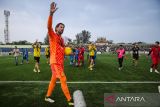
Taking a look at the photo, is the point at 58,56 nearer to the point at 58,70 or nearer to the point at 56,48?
the point at 56,48

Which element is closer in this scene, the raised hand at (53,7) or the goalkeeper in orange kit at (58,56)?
the raised hand at (53,7)

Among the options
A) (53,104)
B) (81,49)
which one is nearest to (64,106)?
(53,104)

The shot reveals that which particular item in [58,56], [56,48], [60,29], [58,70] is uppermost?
[60,29]

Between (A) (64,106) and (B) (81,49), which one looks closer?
(A) (64,106)

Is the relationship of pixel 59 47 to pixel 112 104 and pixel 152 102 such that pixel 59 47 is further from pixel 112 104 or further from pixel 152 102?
pixel 152 102

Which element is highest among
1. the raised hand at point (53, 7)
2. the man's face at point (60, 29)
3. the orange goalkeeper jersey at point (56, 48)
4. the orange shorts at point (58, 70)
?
the raised hand at point (53, 7)

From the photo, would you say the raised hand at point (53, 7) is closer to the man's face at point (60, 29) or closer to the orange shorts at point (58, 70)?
the man's face at point (60, 29)

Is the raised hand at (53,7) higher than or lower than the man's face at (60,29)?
higher

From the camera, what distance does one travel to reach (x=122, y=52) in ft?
58.3

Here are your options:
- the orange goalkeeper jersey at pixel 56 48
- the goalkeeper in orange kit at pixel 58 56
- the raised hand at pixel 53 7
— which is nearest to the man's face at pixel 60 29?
the goalkeeper in orange kit at pixel 58 56

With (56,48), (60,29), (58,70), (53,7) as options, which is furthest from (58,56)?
(53,7)

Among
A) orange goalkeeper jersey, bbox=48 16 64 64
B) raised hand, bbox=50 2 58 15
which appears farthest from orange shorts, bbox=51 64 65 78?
raised hand, bbox=50 2 58 15

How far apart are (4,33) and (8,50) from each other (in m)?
35.0

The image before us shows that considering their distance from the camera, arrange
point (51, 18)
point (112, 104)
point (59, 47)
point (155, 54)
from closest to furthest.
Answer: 1. point (112, 104)
2. point (51, 18)
3. point (59, 47)
4. point (155, 54)
